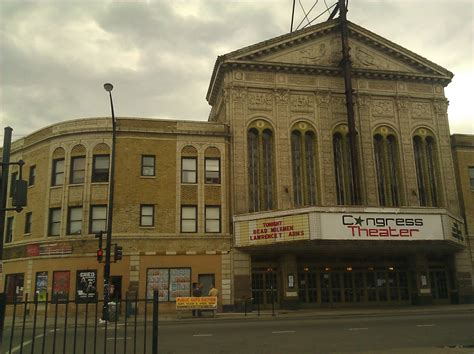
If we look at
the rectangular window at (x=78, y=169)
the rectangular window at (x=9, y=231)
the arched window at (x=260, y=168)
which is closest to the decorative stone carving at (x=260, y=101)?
the arched window at (x=260, y=168)

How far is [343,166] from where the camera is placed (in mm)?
35312


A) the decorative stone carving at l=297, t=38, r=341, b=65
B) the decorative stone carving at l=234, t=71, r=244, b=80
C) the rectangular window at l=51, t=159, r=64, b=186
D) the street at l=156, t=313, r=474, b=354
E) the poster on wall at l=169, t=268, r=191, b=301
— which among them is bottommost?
the street at l=156, t=313, r=474, b=354

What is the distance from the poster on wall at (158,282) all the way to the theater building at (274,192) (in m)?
0.09

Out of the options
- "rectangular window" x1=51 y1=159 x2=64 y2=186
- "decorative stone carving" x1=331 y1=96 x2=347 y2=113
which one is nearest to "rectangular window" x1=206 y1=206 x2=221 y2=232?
"rectangular window" x1=51 y1=159 x2=64 y2=186

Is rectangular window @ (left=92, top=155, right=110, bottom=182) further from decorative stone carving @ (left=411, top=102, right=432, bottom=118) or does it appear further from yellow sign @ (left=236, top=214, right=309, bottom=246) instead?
decorative stone carving @ (left=411, top=102, right=432, bottom=118)

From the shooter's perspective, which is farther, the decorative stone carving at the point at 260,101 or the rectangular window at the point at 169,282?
the decorative stone carving at the point at 260,101

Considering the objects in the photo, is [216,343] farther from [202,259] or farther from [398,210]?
[398,210]

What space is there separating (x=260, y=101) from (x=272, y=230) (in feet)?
33.8

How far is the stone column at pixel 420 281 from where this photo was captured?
33.2 meters

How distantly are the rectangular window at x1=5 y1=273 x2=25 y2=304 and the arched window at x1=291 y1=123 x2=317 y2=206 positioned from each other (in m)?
20.1

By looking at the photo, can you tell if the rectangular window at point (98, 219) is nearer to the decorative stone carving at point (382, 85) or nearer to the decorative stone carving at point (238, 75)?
the decorative stone carving at point (238, 75)

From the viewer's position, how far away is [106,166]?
32.1 metres

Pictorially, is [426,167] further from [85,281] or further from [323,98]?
[85,281]

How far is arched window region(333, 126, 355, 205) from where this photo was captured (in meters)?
34.6
